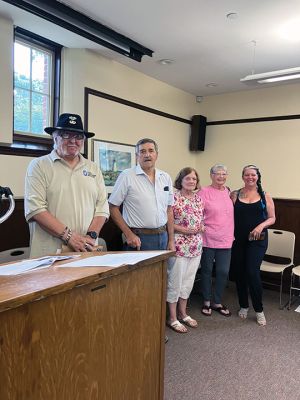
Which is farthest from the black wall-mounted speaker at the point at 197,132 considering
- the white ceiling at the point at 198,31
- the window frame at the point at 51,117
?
the window frame at the point at 51,117

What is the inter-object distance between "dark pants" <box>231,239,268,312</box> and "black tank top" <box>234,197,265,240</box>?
0.10 m

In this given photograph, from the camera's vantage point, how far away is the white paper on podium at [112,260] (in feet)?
4.34

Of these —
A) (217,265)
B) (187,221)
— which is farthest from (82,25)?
(217,265)

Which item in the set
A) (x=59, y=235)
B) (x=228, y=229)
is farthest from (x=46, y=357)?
(x=228, y=229)

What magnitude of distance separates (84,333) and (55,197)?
41.4 inches

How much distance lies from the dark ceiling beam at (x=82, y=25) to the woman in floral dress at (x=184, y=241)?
132 centimetres

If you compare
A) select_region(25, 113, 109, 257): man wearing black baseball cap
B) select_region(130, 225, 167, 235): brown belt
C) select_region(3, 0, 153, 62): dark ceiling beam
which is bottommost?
select_region(130, 225, 167, 235): brown belt

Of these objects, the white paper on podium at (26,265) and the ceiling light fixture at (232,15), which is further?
the ceiling light fixture at (232,15)

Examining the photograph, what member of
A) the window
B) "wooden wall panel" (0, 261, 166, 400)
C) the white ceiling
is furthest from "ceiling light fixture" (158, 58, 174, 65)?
"wooden wall panel" (0, 261, 166, 400)

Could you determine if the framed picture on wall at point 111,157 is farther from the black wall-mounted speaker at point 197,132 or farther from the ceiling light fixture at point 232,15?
the ceiling light fixture at point 232,15

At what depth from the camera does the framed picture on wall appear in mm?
3738

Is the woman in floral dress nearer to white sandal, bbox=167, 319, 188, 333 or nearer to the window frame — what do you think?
white sandal, bbox=167, 319, 188, 333

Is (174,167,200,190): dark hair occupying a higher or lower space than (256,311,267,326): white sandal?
higher

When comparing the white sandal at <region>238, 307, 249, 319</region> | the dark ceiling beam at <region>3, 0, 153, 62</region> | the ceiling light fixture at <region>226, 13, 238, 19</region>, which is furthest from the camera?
the white sandal at <region>238, 307, 249, 319</region>
